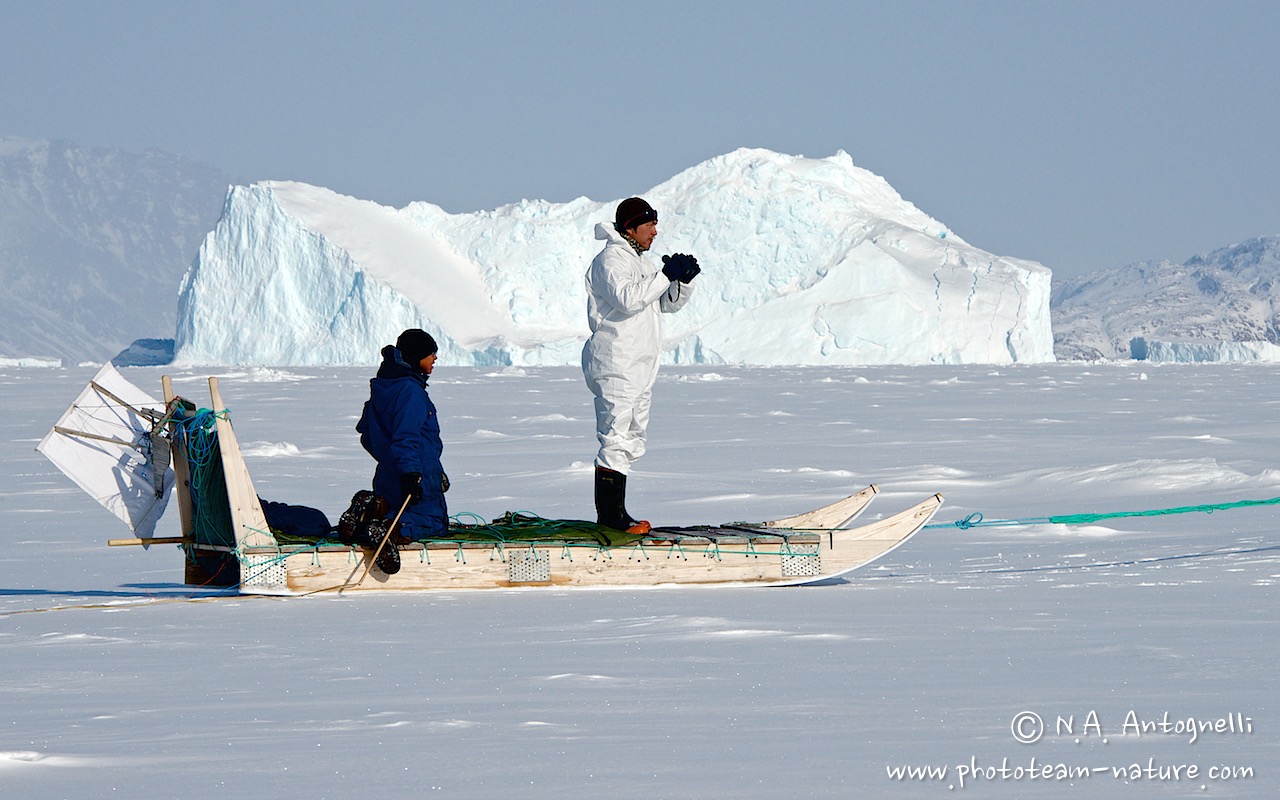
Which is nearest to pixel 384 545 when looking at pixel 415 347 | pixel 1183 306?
pixel 415 347

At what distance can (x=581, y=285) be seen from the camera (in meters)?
49.3

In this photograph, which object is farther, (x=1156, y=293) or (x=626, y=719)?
(x=1156, y=293)

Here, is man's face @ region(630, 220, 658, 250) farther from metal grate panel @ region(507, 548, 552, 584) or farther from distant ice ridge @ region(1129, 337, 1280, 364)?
distant ice ridge @ region(1129, 337, 1280, 364)

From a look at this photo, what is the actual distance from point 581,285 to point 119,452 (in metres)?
44.3

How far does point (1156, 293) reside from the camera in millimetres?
136500

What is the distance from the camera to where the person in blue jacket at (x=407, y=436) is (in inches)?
189

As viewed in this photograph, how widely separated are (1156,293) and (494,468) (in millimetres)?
133569

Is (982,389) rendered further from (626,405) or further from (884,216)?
(884,216)

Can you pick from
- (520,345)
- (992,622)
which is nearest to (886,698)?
(992,622)

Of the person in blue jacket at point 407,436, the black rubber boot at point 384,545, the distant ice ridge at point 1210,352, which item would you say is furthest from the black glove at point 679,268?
the distant ice ridge at point 1210,352

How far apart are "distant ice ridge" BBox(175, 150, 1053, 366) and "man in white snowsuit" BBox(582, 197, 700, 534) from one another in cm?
4062

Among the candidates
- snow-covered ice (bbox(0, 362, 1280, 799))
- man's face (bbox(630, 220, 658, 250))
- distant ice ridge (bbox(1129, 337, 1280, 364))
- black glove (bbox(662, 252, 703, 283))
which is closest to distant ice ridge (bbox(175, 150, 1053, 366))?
distant ice ridge (bbox(1129, 337, 1280, 364))

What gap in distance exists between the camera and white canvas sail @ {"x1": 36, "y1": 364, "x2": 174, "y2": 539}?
5008mm

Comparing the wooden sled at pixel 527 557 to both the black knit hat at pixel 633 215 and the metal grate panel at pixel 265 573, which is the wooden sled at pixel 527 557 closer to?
the metal grate panel at pixel 265 573
